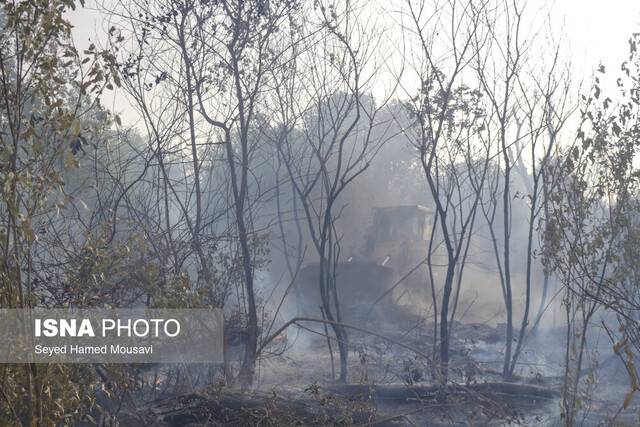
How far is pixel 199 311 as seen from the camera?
5707 millimetres

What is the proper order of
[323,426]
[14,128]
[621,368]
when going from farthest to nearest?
[621,368]
[323,426]
[14,128]

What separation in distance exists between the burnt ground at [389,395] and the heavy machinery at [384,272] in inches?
61.3

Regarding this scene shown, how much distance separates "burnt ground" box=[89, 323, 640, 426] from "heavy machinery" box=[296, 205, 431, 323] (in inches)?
61.3

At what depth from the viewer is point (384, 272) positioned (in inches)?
695

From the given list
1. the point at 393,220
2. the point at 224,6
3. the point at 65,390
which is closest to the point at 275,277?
the point at 393,220

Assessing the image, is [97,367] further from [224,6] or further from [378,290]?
[378,290]

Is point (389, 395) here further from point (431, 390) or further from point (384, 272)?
point (384, 272)

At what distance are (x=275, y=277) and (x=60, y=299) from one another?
66.1 feet

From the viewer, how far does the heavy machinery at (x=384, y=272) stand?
17172 mm

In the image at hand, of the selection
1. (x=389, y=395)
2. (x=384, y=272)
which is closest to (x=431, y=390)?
(x=389, y=395)

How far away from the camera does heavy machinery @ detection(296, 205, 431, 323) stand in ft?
56.3

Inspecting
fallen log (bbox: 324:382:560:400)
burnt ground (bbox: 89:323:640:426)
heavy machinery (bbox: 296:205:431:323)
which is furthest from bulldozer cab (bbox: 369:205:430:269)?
fallen log (bbox: 324:382:560:400)

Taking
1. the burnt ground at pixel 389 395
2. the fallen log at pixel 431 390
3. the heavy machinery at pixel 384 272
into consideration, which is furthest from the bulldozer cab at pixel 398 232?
the fallen log at pixel 431 390

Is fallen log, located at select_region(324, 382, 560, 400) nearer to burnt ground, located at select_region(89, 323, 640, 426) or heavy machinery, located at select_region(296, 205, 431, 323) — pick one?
burnt ground, located at select_region(89, 323, 640, 426)
